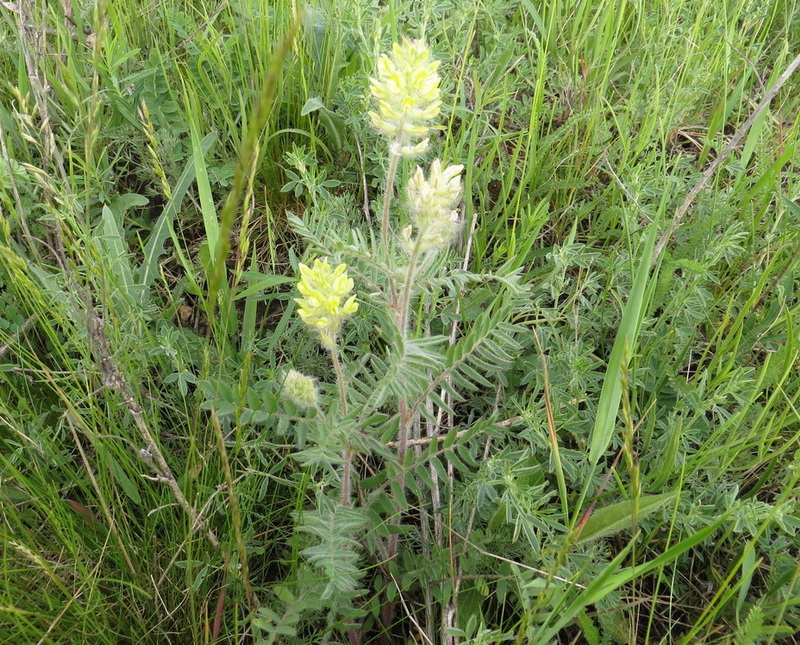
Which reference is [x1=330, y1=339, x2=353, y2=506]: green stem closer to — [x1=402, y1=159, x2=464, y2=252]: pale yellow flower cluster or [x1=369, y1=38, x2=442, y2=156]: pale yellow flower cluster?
[x1=402, y1=159, x2=464, y2=252]: pale yellow flower cluster

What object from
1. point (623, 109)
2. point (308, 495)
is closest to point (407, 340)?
point (308, 495)

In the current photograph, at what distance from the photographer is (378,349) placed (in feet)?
6.43

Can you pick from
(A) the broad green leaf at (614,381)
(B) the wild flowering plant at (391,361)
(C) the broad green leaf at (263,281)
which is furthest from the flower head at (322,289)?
(A) the broad green leaf at (614,381)

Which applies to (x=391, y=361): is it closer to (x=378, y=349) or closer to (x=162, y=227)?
(x=378, y=349)

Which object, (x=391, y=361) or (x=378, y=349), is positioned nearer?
(x=391, y=361)

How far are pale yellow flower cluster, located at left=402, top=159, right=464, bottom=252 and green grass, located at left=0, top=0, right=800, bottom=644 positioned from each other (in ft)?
0.63

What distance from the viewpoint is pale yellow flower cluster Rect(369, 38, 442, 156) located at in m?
1.24

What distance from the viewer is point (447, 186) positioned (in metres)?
1.21

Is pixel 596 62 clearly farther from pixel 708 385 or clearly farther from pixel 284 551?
pixel 284 551

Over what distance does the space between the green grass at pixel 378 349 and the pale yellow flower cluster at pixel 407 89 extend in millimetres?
215

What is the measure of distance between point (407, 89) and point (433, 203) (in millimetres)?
243

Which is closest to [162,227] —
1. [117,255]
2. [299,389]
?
[117,255]

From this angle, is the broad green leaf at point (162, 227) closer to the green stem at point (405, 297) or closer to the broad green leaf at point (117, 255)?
the broad green leaf at point (117, 255)

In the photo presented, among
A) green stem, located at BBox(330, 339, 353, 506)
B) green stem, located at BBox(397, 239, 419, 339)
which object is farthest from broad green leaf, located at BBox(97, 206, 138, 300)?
green stem, located at BBox(397, 239, 419, 339)
